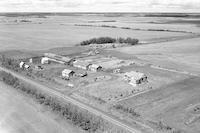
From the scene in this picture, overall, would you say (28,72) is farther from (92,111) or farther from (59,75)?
(92,111)

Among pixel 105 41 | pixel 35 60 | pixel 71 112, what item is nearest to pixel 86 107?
pixel 71 112

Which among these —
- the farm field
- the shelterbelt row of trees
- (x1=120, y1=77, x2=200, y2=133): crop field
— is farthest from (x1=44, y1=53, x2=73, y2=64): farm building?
(x1=120, y1=77, x2=200, y2=133): crop field

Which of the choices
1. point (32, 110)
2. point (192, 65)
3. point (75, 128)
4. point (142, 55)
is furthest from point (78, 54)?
point (75, 128)

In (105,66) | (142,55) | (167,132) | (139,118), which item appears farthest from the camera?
(142,55)

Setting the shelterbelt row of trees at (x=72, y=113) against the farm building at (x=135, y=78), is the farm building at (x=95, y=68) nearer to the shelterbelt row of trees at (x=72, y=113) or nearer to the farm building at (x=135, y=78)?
the farm building at (x=135, y=78)

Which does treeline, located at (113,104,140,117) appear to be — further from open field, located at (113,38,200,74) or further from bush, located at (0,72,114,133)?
open field, located at (113,38,200,74)
